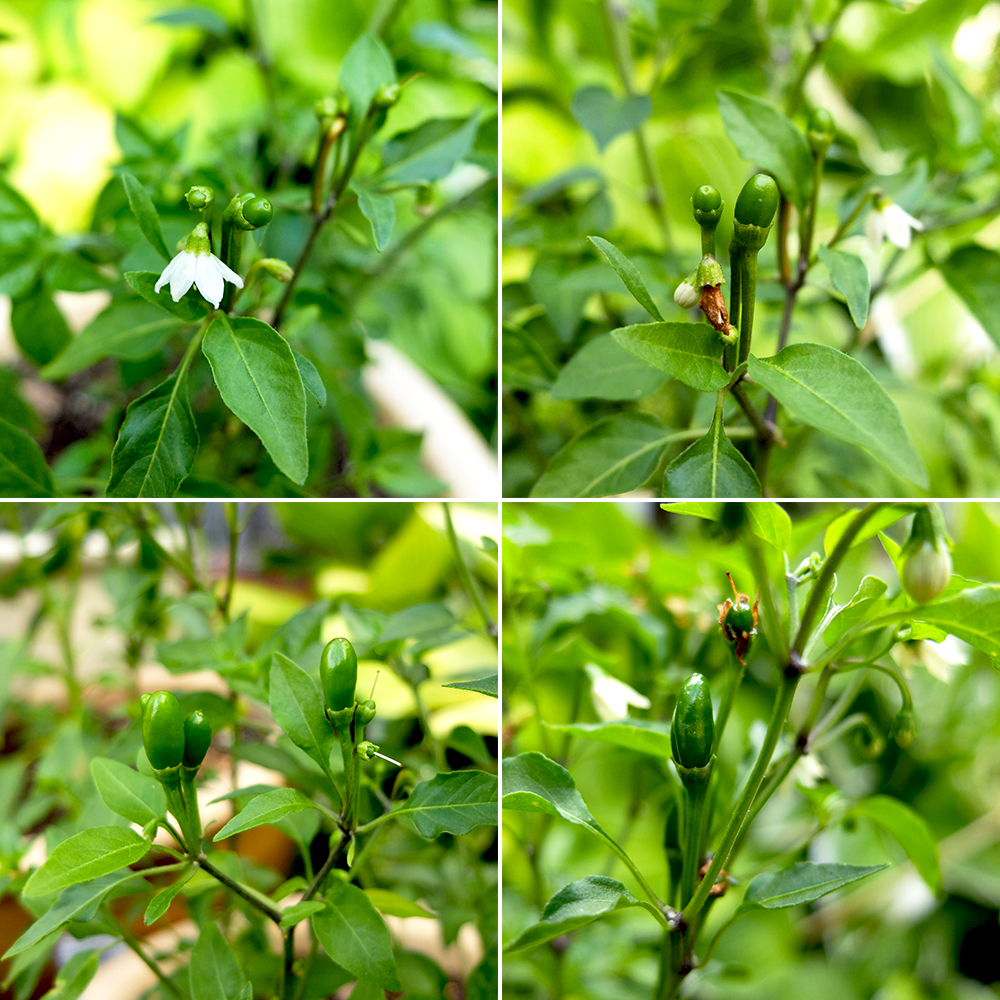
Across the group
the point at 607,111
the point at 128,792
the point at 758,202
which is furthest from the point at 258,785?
the point at 607,111

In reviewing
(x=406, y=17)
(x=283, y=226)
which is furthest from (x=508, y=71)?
(x=283, y=226)

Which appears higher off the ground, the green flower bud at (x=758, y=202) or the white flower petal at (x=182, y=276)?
the green flower bud at (x=758, y=202)

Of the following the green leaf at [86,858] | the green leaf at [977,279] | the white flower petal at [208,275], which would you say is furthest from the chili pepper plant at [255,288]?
the green leaf at [977,279]

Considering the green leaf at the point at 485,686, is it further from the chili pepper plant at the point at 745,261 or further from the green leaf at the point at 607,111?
the green leaf at the point at 607,111

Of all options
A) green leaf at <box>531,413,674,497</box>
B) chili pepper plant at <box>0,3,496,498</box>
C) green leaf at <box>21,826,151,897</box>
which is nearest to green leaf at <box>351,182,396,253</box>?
chili pepper plant at <box>0,3,496,498</box>

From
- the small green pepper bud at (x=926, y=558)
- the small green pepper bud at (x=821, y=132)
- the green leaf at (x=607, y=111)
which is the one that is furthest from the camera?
the green leaf at (x=607, y=111)

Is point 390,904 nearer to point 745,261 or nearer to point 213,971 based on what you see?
point 213,971

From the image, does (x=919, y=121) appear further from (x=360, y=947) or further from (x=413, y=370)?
(x=360, y=947)
